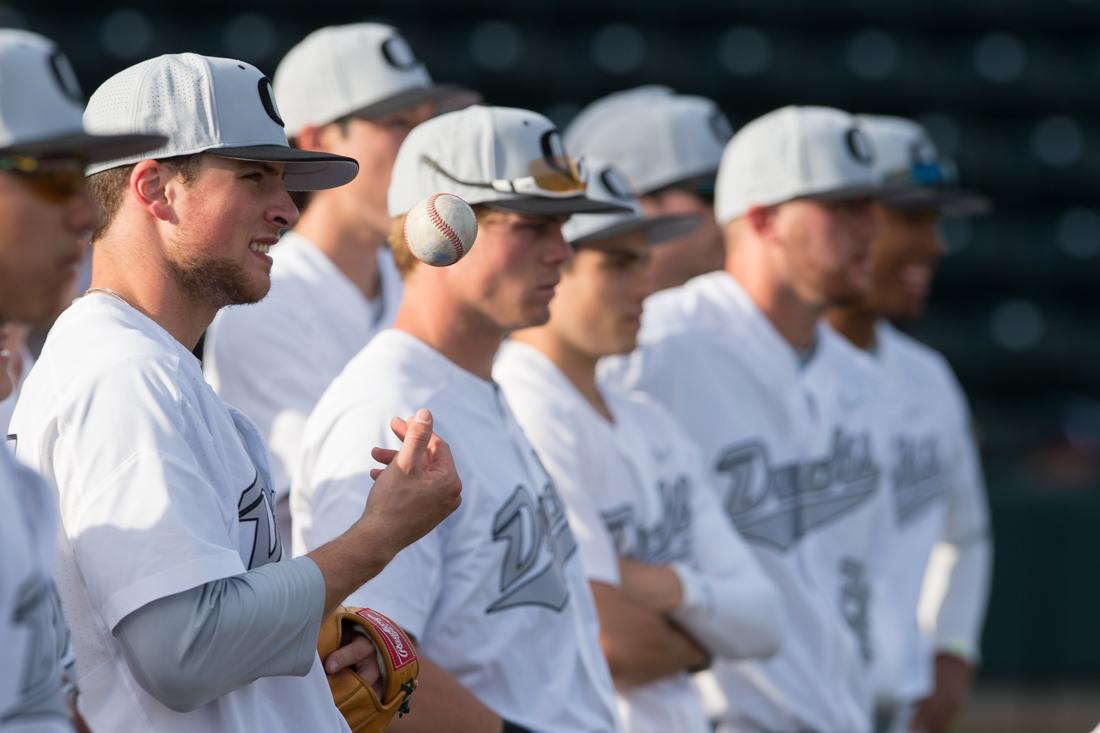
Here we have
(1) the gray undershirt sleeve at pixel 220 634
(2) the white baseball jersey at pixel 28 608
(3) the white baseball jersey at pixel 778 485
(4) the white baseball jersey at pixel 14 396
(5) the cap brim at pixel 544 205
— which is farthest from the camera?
(3) the white baseball jersey at pixel 778 485

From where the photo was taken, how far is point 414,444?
2340 millimetres

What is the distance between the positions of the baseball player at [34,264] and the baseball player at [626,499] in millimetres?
1721

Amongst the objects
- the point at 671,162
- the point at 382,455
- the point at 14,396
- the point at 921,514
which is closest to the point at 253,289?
the point at 382,455

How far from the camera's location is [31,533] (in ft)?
6.20

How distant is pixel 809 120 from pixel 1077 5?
7515 mm

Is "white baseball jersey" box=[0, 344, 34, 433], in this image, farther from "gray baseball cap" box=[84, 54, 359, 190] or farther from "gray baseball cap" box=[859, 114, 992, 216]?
"gray baseball cap" box=[859, 114, 992, 216]

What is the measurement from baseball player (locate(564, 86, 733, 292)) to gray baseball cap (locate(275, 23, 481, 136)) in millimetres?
675

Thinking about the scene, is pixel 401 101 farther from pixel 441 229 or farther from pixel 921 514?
pixel 921 514

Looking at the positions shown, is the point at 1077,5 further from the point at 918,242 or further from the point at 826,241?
the point at 826,241

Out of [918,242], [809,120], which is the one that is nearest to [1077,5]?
[918,242]

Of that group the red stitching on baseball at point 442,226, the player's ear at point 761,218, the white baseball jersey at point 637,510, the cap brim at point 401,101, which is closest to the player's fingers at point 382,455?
the red stitching on baseball at point 442,226

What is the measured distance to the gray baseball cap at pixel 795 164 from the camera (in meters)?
4.91

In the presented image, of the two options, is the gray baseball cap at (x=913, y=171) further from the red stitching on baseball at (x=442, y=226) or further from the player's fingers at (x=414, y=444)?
the player's fingers at (x=414, y=444)

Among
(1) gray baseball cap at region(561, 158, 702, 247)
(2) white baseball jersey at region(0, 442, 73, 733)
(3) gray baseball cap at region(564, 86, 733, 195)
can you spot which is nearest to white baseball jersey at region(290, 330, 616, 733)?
(1) gray baseball cap at region(561, 158, 702, 247)
